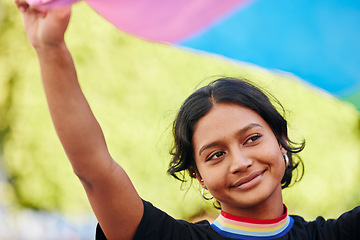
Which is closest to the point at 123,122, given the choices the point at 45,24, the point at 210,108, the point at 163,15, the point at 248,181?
the point at 210,108

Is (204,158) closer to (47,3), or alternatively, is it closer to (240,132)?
(240,132)

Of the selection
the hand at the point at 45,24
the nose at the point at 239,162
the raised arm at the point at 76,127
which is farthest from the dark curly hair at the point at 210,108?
Answer: the hand at the point at 45,24

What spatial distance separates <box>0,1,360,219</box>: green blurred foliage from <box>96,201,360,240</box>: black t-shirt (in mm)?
4724

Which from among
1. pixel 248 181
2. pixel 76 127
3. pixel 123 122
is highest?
pixel 76 127

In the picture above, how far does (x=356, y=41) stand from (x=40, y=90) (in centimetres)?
547

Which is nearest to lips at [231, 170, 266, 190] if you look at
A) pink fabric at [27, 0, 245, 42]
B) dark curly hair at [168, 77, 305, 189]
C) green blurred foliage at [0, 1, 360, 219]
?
dark curly hair at [168, 77, 305, 189]

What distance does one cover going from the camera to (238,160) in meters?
1.42

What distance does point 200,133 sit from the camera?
1.53 metres

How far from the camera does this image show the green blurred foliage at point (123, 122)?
634 cm

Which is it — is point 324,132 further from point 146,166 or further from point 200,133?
point 200,133

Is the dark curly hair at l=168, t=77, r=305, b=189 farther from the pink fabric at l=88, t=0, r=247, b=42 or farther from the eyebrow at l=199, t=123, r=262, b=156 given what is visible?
the pink fabric at l=88, t=0, r=247, b=42

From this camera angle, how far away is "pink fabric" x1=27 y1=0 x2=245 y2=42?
1257 millimetres

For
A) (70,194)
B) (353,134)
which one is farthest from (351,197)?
(70,194)

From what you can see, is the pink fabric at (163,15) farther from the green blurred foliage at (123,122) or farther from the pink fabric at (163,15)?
the green blurred foliage at (123,122)
